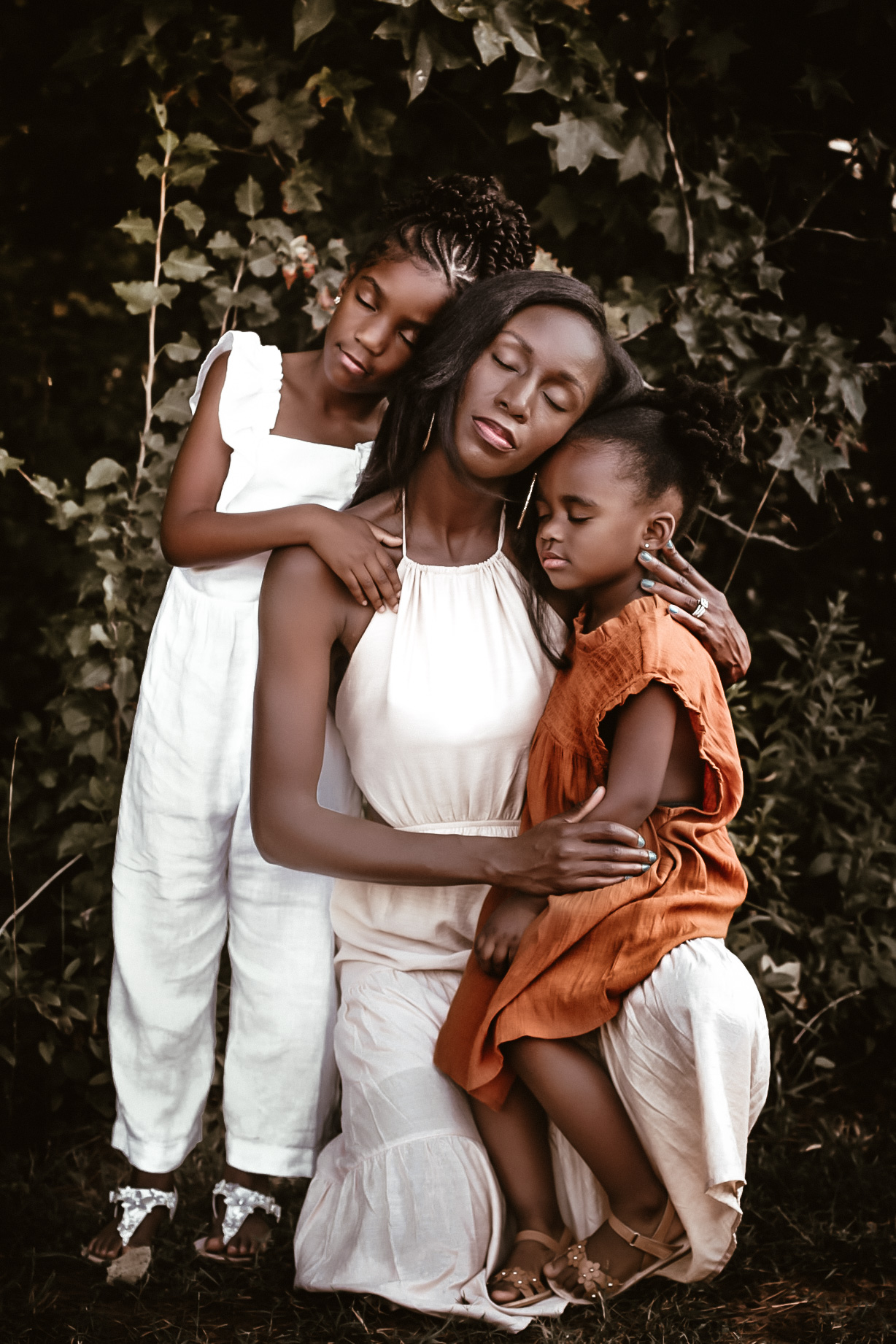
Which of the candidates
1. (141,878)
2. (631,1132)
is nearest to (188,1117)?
(141,878)

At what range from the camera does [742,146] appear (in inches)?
112

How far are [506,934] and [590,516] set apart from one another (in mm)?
726

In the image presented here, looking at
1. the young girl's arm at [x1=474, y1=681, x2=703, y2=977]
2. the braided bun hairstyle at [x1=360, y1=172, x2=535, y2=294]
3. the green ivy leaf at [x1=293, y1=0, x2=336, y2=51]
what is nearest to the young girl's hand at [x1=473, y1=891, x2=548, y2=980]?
the young girl's arm at [x1=474, y1=681, x2=703, y2=977]

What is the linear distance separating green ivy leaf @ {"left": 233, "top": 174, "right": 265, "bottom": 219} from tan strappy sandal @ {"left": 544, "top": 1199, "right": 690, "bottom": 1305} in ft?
7.49

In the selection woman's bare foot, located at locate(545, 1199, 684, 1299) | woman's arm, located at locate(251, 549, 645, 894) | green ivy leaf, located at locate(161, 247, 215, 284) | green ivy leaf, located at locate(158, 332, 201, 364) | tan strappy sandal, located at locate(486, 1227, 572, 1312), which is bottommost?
tan strappy sandal, located at locate(486, 1227, 572, 1312)

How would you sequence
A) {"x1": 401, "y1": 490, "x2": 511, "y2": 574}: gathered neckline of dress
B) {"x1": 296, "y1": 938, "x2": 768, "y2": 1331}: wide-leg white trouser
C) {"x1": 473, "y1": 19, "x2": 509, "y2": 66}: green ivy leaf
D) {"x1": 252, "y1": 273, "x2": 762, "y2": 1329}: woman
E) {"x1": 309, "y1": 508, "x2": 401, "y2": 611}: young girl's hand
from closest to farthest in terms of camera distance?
1. {"x1": 296, "y1": 938, "x2": 768, "y2": 1331}: wide-leg white trouser
2. {"x1": 252, "y1": 273, "x2": 762, "y2": 1329}: woman
3. {"x1": 309, "y1": 508, "x2": 401, "y2": 611}: young girl's hand
4. {"x1": 401, "y1": 490, "x2": 511, "y2": 574}: gathered neckline of dress
5. {"x1": 473, "y1": 19, "x2": 509, "y2": 66}: green ivy leaf

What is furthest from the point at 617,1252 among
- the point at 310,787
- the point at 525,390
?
the point at 525,390

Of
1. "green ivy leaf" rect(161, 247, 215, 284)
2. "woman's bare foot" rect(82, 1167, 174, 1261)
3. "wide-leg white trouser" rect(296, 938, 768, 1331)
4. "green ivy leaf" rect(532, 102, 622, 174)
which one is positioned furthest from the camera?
"green ivy leaf" rect(161, 247, 215, 284)

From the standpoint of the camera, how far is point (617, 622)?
1987 millimetres

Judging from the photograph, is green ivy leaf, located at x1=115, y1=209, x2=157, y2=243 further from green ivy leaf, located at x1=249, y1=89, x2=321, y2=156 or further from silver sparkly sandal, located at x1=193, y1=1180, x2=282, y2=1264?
silver sparkly sandal, located at x1=193, y1=1180, x2=282, y2=1264

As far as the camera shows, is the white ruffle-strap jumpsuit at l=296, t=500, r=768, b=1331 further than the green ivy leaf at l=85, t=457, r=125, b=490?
No

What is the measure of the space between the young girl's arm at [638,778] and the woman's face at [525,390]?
48cm

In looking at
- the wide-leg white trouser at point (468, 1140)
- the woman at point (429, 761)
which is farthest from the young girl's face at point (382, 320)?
the wide-leg white trouser at point (468, 1140)

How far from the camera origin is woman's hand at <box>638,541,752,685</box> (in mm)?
2070
